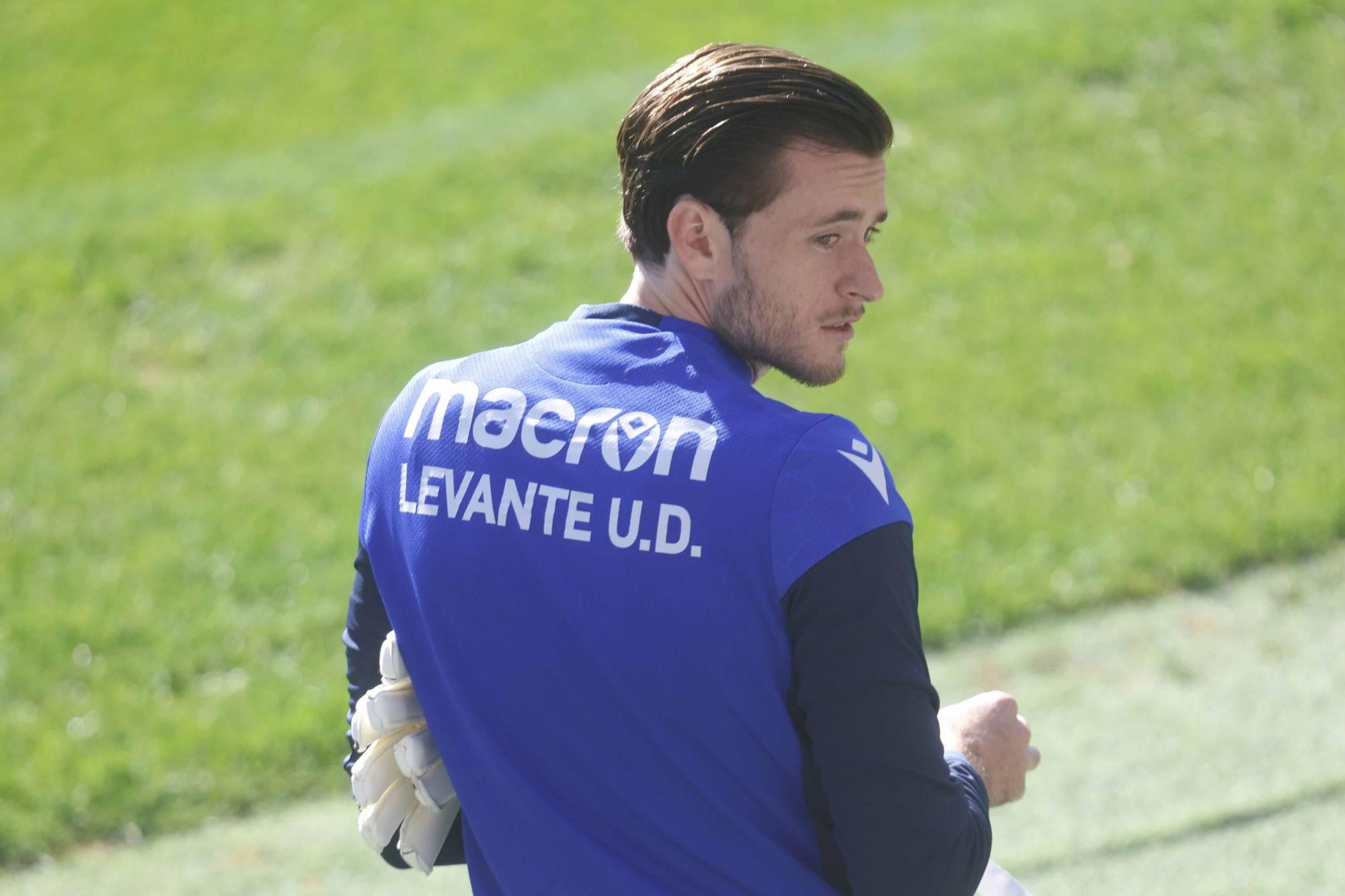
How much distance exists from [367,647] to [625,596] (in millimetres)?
578

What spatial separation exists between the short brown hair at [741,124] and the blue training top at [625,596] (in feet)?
0.58

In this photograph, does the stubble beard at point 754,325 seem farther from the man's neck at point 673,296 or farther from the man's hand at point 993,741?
the man's hand at point 993,741

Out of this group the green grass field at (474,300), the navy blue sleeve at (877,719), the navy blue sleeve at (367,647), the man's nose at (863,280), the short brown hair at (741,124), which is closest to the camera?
Result: the navy blue sleeve at (877,719)

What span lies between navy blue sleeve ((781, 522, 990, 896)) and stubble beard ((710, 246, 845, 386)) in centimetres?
35

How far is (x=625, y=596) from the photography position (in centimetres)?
159

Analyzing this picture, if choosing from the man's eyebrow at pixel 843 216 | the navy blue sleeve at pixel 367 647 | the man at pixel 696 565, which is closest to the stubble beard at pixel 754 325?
the man at pixel 696 565

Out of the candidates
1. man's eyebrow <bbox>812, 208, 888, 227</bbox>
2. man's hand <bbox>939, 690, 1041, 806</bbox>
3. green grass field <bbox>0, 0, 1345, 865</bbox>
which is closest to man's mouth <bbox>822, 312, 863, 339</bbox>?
man's eyebrow <bbox>812, 208, 888, 227</bbox>

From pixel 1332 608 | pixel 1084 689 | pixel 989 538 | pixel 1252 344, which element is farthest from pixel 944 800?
pixel 1252 344

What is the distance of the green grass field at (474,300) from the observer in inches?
253

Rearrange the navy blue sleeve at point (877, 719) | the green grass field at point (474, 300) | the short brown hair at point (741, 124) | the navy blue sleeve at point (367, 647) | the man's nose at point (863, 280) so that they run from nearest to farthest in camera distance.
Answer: the navy blue sleeve at point (877, 719)
the short brown hair at point (741, 124)
the man's nose at point (863, 280)
the navy blue sleeve at point (367, 647)
the green grass field at point (474, 300)

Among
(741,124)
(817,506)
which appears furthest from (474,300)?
(817,506)

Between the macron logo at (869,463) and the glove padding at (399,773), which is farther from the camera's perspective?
the glove padding at (399,773)

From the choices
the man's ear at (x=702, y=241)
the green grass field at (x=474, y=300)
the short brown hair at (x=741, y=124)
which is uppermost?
the short brown hair at (x=741, y=124)

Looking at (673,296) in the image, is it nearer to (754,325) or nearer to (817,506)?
(754,325)
